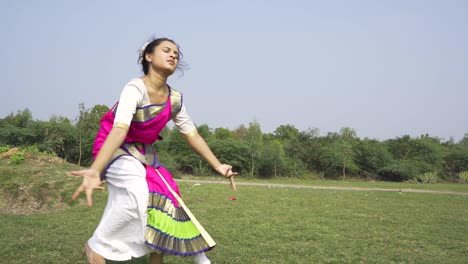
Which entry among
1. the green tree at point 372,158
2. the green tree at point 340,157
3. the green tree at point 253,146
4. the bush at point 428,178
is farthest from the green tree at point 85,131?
the bush at point 428,178

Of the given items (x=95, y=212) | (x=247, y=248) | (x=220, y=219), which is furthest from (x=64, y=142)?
(x=247, y=248)

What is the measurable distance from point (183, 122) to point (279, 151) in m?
31.0

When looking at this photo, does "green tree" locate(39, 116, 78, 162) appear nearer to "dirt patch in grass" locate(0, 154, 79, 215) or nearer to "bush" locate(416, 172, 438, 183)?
"dirt patch in grass" locate(0, 154, 79, 215)

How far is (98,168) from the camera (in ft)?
9.03

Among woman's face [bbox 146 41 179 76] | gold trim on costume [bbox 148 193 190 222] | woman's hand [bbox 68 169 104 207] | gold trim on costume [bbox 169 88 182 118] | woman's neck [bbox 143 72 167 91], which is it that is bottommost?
gold trim on costume [bbox 148 193 190 222]

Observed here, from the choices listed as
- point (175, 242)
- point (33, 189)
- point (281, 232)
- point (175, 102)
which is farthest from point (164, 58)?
point (33, 189)

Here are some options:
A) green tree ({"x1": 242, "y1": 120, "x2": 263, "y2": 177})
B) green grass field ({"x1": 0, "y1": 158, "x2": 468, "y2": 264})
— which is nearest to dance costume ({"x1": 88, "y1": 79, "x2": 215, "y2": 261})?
green grass field ({"x1": 0, "y1": 158, "x2": 468, "y2": 264})

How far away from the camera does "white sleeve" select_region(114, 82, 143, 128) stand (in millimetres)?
3086

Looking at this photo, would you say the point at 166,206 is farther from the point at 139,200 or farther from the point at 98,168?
the point at 98,168

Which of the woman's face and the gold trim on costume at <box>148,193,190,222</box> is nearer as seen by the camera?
the gold trim on costume at <box>148,193,190,222</box>

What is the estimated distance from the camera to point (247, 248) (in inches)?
234

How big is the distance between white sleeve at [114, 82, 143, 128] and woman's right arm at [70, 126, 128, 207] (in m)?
0.08

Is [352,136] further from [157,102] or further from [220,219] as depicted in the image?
[157,102]

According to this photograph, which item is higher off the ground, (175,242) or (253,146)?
(253,146)
